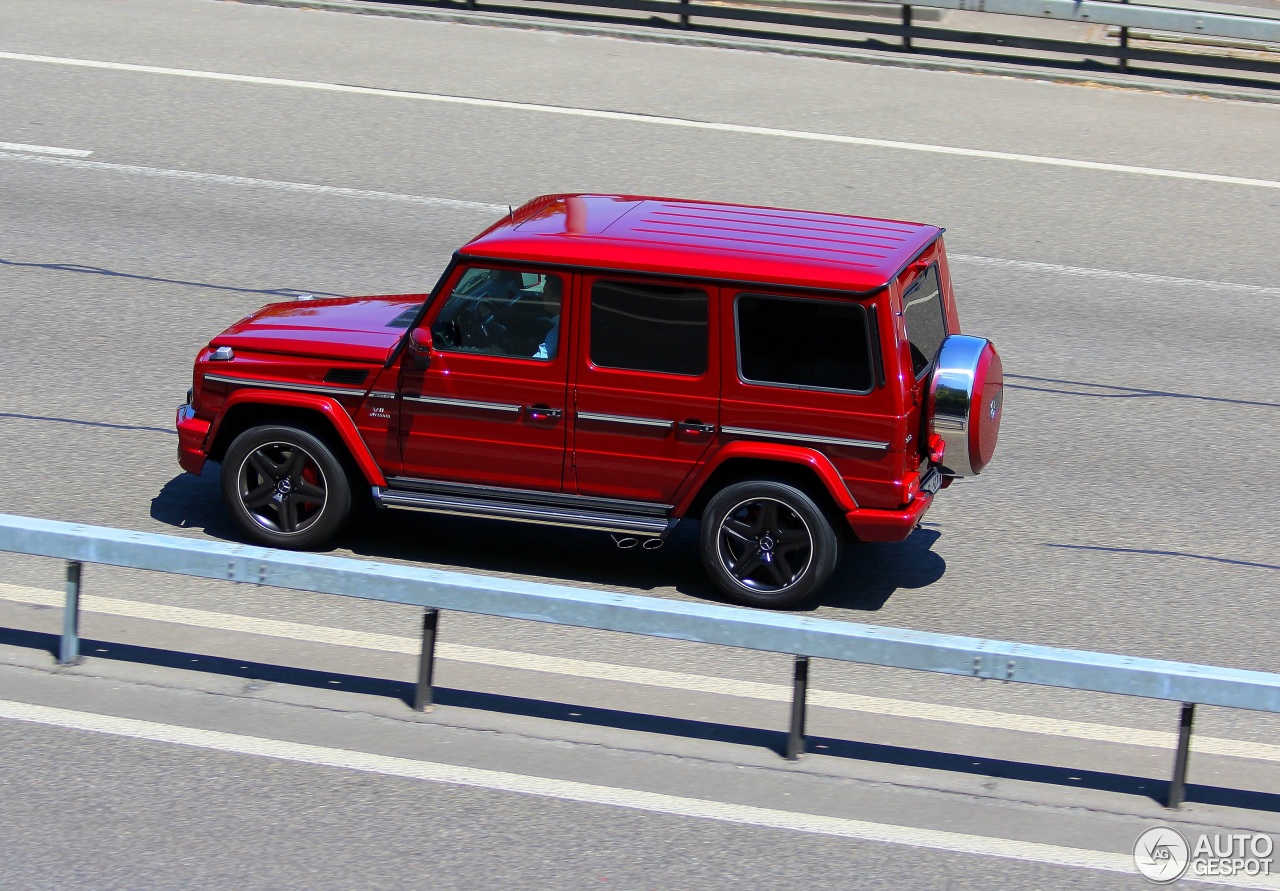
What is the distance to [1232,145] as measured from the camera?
14.5 metres

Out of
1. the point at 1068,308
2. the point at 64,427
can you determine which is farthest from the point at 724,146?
the point at 64,427

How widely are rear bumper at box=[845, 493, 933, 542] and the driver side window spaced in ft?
5.28

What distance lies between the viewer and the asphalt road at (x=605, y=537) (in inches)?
218

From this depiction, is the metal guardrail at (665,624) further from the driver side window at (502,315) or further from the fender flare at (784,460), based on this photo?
the driver side window at (502,315)

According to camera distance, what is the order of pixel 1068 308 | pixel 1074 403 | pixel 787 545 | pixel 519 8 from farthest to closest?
1. pixel 519 8
2. pixel 1068 308
3. pixel 1074 403
4. pixel 787 545

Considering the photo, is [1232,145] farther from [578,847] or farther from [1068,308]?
[578,847]

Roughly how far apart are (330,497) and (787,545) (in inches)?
88.0

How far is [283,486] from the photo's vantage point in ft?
24.7

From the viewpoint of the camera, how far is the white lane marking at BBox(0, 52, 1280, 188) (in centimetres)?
1377

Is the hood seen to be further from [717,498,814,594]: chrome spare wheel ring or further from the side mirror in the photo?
[717,498,814,594]: chrome spare wheel ring

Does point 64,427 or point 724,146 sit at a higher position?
point 724,146

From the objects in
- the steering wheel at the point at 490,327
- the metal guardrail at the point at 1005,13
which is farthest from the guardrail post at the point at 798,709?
the metal guardrail at the point at 1005,13

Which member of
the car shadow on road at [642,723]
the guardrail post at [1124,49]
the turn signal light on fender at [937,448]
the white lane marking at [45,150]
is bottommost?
the car shadow on road at [642,723]

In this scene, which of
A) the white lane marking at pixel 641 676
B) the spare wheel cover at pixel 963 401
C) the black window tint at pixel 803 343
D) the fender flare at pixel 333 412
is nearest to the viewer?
the white lane marking at pixel 641 676
